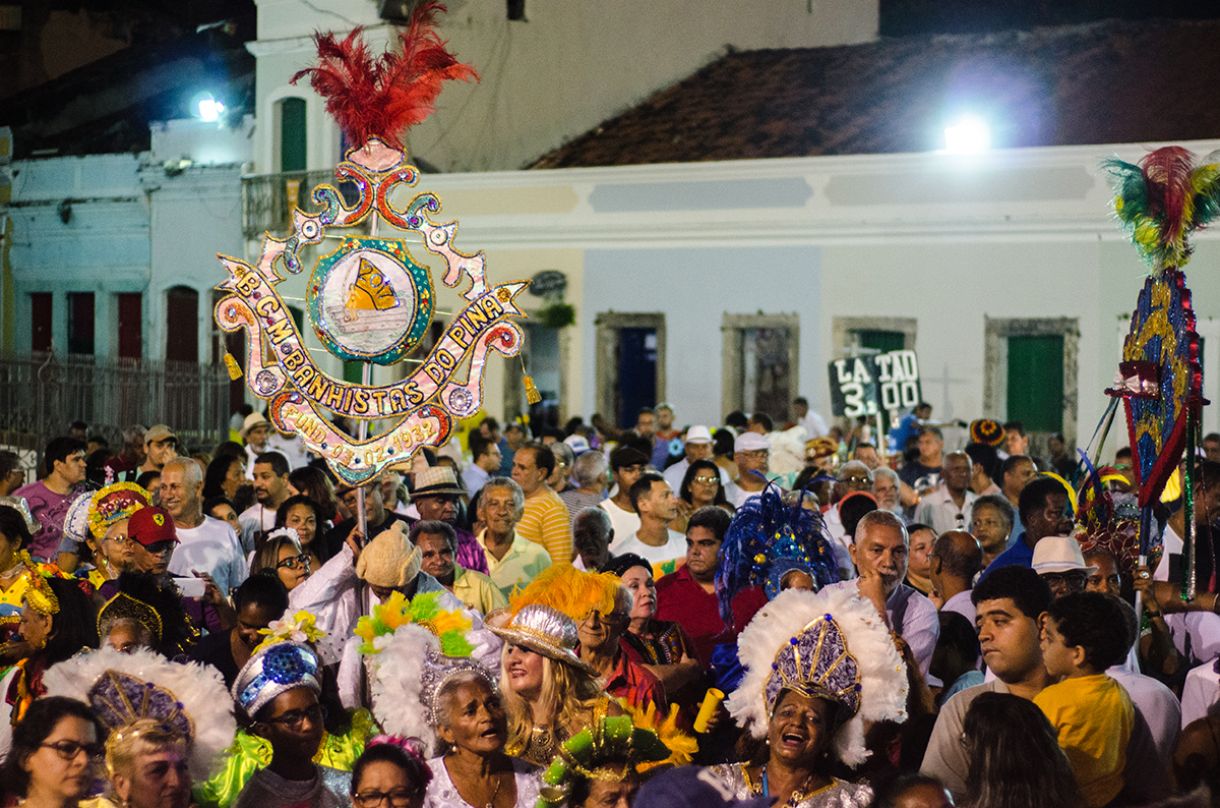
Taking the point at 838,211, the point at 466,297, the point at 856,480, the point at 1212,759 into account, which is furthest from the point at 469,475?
the point at 838,211

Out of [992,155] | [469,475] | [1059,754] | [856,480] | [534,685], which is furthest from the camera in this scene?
[992,155]

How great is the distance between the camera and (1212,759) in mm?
5504

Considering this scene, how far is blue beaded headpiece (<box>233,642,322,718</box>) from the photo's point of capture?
5785 mm

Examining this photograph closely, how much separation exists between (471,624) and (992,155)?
1789 centimetres

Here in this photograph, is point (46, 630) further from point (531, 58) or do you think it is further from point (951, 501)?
point (531, 58)

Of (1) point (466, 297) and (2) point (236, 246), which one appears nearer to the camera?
(1) point (466, 297)

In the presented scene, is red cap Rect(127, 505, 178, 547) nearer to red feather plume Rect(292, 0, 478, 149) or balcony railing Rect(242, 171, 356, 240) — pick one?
red feather plume Rect(292, 0, 478, 149)

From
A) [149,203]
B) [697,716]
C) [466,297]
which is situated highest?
[149,203]

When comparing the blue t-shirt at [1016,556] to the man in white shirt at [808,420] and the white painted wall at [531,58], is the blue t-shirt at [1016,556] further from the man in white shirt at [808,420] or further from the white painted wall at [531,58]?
the white painted wall at [531,58]

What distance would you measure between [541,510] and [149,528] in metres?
3.29

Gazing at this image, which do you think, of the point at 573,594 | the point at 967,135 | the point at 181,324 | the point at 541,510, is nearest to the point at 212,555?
the point at 541,510

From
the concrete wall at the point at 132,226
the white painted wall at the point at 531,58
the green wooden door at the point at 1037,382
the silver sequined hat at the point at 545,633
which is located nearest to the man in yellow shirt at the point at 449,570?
the silver sequined hat at the point at 545,633

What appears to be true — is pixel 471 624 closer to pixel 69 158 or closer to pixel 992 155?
pixel 992 155

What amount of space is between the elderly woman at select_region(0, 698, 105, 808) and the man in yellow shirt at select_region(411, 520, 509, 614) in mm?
3121
